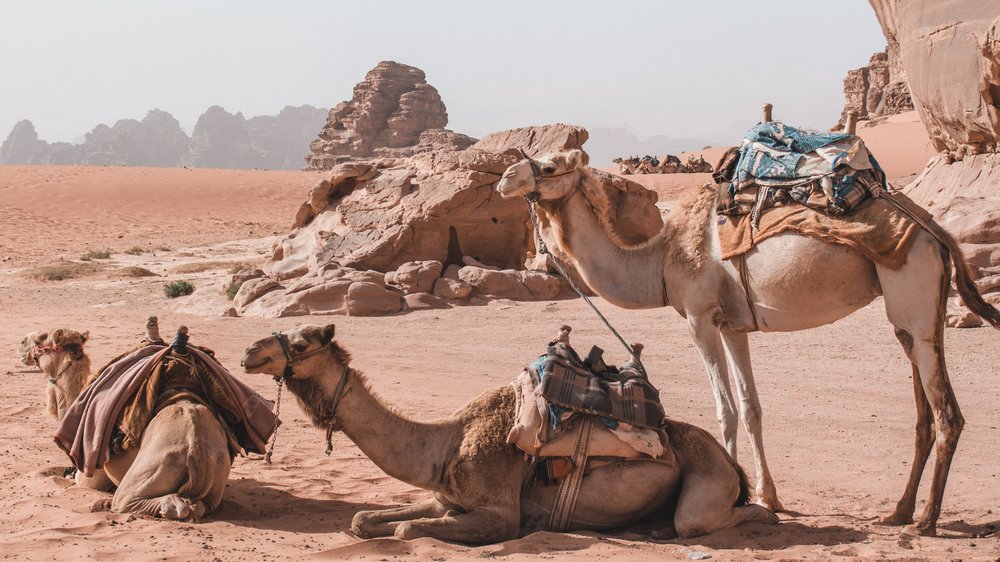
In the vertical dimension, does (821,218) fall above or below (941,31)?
below

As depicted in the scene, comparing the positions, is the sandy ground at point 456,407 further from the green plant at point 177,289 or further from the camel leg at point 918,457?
the green plant at point 177,289

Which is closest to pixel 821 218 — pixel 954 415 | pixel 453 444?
pixel 954 415

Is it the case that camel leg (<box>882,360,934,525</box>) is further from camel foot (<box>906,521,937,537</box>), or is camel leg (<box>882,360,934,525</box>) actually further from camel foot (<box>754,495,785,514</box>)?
camel foot (<box>754,495,785,514</box>)

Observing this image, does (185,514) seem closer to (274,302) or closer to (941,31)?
(274,302)

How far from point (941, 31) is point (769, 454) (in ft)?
30.8

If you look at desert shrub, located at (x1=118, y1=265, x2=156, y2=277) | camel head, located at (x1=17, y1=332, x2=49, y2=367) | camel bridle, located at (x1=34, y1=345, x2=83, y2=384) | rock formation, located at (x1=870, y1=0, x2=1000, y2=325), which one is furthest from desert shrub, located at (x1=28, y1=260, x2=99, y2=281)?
rock formation, located at (x1=870, y1=0, x2=1000, y2=325)

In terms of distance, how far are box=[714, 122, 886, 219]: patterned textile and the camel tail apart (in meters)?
0.42

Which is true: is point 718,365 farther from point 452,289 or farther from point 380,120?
point 380,120

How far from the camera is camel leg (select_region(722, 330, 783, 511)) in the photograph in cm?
577

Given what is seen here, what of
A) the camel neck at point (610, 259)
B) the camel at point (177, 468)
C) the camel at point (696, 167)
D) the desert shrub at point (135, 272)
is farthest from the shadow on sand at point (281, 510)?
the camel at point (696, 167)

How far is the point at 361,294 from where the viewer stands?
15484mm

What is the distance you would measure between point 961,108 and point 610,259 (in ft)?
33.3

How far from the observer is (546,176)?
6.22 metres

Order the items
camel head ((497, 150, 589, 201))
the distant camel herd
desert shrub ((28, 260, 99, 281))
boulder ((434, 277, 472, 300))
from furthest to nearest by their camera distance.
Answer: the distant camel herd
desert shrub ((28, 260, 99, 281))
boulder ((434, 277, 472, 300))
camel head ((497, 150, 589, 201))
